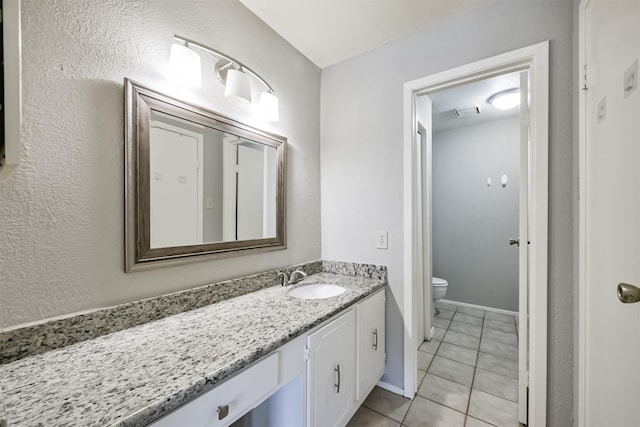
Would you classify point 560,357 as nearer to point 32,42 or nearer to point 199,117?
point 199,117

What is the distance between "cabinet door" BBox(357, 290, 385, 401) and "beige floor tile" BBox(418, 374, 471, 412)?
34 centimetres

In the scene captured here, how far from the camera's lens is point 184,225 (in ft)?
3.84

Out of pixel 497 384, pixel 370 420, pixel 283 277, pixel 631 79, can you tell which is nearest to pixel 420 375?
pixel 497 384

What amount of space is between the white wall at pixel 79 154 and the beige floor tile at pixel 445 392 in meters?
1.61

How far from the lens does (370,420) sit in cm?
147

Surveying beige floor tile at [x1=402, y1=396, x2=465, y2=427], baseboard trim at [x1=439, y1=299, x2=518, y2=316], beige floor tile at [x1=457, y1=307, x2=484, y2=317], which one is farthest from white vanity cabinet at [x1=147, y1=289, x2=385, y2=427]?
baseboard trim at [x1=439, y1=299, x2=518, y2=316]

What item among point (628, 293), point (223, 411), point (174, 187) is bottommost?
point (223, 411)

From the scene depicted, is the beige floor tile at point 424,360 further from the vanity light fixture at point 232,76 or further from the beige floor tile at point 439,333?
the vanity light fixture at point 232,76

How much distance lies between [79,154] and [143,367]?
0.74 meters

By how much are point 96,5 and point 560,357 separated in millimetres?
2457

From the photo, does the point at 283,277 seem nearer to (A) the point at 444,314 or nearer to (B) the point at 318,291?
(B) the point at 318,291

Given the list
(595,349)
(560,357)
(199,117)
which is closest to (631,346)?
(595,349)

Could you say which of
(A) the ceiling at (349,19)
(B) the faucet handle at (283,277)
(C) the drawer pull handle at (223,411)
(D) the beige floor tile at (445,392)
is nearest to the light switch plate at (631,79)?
(A) the ceiling at (349,19)

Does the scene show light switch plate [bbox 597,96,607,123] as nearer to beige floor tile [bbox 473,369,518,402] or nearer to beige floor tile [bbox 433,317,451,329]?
beige floor tile [bbox 473,369,518,402]
